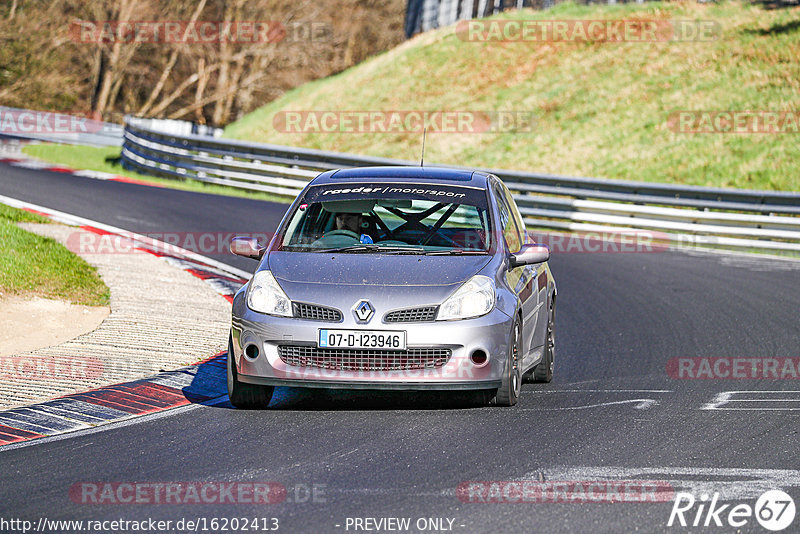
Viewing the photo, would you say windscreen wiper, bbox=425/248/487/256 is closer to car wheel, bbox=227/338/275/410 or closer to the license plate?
the license plate

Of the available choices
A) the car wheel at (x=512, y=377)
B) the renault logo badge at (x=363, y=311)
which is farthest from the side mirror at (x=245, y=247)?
the car wheel at (x=512, y=377)

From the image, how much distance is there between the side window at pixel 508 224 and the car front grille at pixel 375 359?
1.38m

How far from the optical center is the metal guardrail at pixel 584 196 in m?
19.7

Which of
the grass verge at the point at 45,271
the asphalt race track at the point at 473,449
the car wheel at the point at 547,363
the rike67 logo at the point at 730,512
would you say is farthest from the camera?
the grass verge at the point at 45,271

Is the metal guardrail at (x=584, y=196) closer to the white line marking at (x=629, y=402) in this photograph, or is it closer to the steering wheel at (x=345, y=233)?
the steering wheel at (x=345, y=233)

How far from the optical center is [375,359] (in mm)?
7297

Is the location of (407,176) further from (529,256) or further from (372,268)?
(372,268)

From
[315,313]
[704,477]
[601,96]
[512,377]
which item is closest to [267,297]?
[315,313]

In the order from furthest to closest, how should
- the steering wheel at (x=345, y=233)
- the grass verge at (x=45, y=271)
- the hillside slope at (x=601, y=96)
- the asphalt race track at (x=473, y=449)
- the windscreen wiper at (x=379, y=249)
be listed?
the hillside slope at (x=601, y=96), the grass verge at (x=45, y=271), the steering wheel at (x=345, y=233), the windscreen wiper at (x=379, y=249), the asphalt race track at (x=473, y=449)

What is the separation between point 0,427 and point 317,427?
1.87 meters

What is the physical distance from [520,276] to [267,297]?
6.03ft

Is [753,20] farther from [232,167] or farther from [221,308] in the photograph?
[221,308]

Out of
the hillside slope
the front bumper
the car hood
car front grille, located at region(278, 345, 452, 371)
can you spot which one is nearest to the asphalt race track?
the front bumper

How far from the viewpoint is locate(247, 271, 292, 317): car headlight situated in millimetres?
7477
